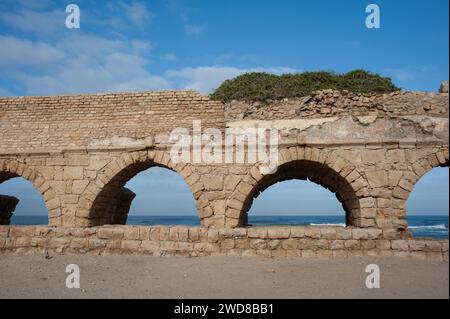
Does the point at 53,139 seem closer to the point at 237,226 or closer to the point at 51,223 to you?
the point at 51,223

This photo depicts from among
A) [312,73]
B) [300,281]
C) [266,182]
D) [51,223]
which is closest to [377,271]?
[300,281]

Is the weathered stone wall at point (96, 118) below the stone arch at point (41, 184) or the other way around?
the other way around

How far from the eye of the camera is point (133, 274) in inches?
240

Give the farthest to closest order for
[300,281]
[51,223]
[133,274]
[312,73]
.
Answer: [312,73] < [51,223] < [133,274] < [300,281]

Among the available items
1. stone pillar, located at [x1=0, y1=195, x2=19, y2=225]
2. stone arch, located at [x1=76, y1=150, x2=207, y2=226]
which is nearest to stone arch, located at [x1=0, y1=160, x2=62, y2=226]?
stone arch, located at [x1=76, y1=150, x2=207, y2=226]

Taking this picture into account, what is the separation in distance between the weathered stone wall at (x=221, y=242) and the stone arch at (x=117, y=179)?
1.59 feet

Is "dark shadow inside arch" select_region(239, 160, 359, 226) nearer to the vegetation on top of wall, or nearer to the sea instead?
the vegetation on top of wall

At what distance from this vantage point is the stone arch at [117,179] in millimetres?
7887

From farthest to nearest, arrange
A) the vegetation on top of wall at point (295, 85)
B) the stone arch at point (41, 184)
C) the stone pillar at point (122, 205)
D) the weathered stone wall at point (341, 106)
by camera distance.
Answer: the stone pillar at point (122, 205) < the vegetation on top of wall at point (295, 85) < the stone arch at point (41, 184) < the weathered stone wall at point (341, 106)

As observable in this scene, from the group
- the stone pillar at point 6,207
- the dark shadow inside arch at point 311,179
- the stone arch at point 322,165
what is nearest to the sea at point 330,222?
the dark shadow inside arch at point 311,179

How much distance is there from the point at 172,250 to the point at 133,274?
1.42m

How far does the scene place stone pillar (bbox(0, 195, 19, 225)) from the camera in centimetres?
1159

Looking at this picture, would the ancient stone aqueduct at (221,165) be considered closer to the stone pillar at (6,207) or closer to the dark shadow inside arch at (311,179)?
the dark shadow inside arch at (311,179)

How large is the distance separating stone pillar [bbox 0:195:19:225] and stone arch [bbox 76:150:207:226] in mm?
4885
